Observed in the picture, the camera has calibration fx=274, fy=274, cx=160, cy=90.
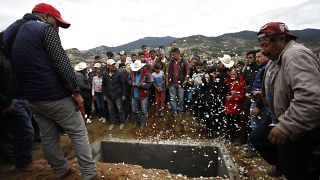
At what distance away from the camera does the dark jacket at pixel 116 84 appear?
8.52 metres

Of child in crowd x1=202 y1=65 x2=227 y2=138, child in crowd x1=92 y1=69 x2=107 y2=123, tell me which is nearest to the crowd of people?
child in crowd x1=202 y1=65 x2=227 y2=138

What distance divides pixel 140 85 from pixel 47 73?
4891mm

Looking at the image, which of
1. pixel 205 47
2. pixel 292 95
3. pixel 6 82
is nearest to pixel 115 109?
pixel 6 82

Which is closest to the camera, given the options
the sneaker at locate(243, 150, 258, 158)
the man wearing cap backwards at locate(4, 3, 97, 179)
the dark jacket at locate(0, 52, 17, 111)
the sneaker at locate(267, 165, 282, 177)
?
the man wearing cap backwards at locate(4, 3, 97, 179)

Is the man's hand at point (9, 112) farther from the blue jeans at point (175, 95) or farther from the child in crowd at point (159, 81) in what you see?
the blue jeans at point (175, 95)

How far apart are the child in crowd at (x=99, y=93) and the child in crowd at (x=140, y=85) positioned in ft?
3.93

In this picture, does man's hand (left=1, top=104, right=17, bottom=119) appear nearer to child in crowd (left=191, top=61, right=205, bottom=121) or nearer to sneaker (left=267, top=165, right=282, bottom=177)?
sneaker (left=267, top=165, right=282, bottom=177)

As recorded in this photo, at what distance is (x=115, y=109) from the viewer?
9.13 meters

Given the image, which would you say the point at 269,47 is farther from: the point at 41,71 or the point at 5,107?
the point at 5,107

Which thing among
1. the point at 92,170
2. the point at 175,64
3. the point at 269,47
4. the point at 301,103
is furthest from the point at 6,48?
the point at 175,64

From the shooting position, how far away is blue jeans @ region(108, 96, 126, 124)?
346 inches

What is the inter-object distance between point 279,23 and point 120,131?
21.7 ft

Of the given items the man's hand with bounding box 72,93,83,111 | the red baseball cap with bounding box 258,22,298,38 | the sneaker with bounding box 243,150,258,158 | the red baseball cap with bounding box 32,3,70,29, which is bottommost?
the sneaker with bounding box 243,150,258,158

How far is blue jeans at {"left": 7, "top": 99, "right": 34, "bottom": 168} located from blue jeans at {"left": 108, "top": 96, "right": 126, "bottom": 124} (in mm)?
4428
